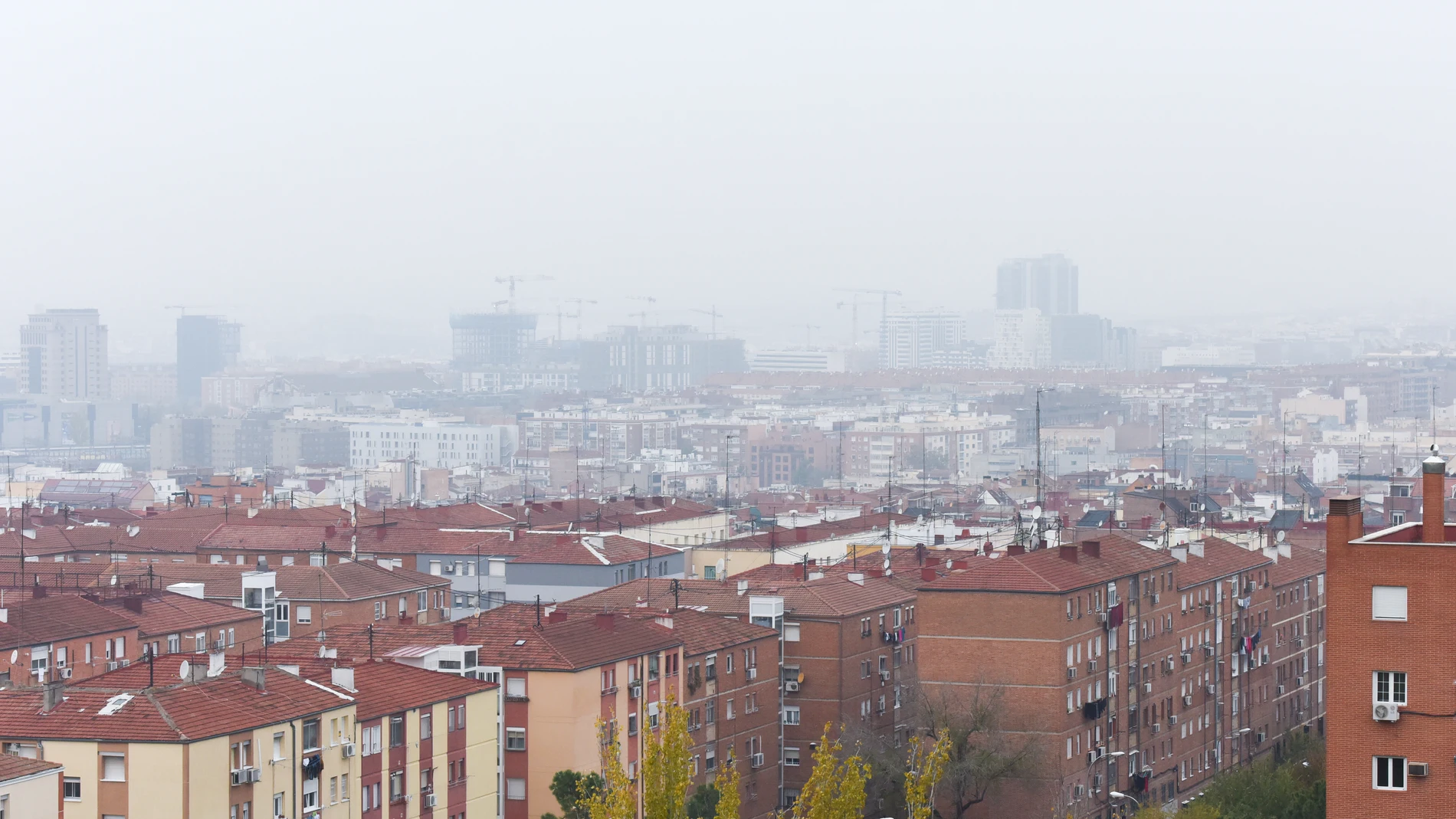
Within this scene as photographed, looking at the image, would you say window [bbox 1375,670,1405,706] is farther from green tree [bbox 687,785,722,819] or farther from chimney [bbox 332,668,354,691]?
chimney [bbox 332,668,354,691]

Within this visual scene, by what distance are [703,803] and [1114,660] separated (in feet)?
20.5

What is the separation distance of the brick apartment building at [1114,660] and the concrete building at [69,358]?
14094 centimetres

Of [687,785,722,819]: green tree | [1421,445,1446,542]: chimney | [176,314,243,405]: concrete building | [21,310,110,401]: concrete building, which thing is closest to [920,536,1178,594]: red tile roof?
[687,785,722,819]: green tree

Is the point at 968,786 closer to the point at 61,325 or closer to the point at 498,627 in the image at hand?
the point at 498,627

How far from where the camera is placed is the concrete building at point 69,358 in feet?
522

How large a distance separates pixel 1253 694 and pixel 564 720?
35.2 ft

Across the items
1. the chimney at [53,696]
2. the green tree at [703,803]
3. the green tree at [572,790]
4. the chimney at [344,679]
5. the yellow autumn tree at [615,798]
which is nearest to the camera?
the yellow autumn tree at [615,798]

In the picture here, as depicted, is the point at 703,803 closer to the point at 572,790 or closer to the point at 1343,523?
the point at 572,790

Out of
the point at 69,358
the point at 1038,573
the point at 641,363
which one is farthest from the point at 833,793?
the point at 641,363

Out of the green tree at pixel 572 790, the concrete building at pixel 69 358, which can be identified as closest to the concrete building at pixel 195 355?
the concrete building at pixel 69 358

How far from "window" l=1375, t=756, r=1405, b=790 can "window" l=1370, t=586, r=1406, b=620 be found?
58cm

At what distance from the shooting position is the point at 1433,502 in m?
10.4

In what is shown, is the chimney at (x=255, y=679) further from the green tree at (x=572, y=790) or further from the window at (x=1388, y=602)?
the window at (x=1388, y=602)

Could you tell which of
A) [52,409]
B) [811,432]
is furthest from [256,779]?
[52,409]
